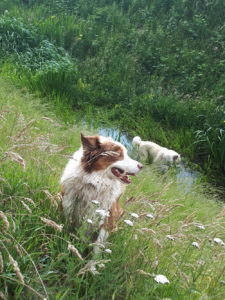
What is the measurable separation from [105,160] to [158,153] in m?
4.05

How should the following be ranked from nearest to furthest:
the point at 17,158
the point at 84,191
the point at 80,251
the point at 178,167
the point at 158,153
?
1. the point at 17,158
2. the point at 80,251
3. the point at 84,191
4. the point at 158,153
5. the point at 178,167

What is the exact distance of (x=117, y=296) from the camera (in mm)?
2449

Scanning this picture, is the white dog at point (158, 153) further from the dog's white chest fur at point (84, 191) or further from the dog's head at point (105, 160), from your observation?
the dog's white chest fur at point (84, 191)

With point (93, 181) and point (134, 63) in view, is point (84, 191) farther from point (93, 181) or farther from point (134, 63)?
point (134, 63)

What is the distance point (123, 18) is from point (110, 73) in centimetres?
394

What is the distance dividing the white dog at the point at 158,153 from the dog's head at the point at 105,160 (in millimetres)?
3767

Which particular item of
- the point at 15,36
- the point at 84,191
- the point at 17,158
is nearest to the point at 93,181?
the point at 84,191

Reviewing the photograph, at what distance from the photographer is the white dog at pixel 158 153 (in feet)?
23.1

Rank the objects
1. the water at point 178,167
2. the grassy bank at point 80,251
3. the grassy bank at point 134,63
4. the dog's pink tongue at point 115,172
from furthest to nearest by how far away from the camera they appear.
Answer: the grassy bank at point 134,63 → the water at point 178,167 → the dog's pink tongue at point 115,172 → the grassy bank at point 80,251

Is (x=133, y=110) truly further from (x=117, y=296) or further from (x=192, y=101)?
(x=117, y=296)

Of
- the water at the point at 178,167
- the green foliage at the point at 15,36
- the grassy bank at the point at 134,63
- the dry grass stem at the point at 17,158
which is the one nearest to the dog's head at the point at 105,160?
the dry grass stem at the point at 17,158

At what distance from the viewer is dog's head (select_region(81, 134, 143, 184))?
3.17m

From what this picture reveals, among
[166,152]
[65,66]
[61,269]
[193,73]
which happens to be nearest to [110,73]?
[65,66]

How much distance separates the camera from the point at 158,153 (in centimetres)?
717
